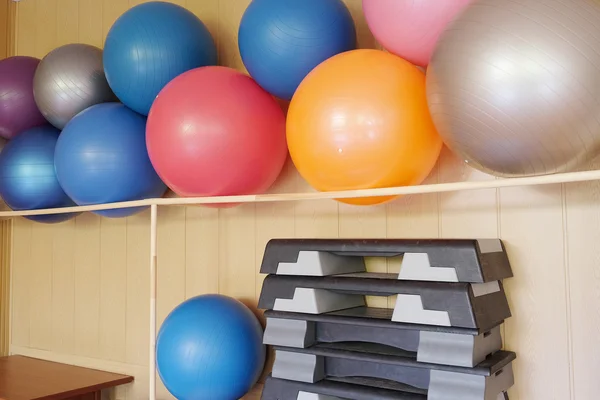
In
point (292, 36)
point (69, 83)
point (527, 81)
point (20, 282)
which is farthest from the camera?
point (20, 282)

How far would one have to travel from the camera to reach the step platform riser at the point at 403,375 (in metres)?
1.58

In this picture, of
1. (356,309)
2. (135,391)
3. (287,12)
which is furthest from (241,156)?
(135,391)

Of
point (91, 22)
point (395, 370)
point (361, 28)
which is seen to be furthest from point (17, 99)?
point (395, 370)

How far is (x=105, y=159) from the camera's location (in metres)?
2.25

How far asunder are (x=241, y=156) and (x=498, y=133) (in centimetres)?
87

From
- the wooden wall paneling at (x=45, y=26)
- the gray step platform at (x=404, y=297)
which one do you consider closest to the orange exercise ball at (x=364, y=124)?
the gray step platform at (x=404, y=297)

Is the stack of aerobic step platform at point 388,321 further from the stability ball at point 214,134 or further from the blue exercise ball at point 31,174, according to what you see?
the blue exercise ball at point 31,174

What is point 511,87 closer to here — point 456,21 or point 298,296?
point 456,21

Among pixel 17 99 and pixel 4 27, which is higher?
pixel 4 27

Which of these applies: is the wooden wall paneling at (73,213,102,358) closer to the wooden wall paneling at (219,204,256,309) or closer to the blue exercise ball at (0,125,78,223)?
the blue exercise ball at (0,125,78,223)

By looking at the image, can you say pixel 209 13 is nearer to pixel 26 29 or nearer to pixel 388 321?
pixel 26 29

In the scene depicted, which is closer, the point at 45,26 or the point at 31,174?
the point at 31,174

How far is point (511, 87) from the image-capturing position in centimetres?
133

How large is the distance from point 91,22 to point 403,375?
7.85 feet
